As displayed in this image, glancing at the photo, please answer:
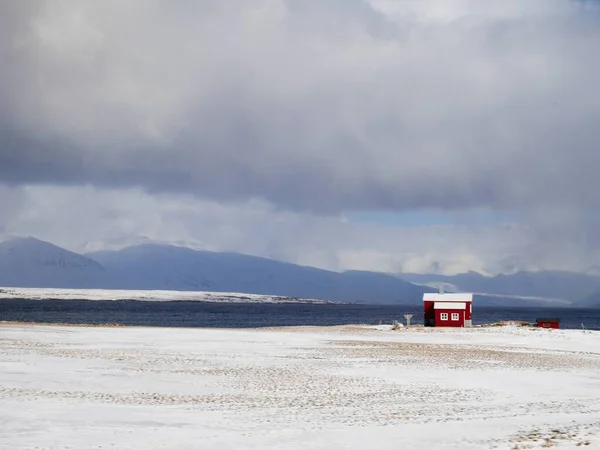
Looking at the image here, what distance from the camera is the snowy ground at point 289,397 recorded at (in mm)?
17969

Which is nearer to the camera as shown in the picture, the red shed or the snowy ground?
the snowy ground

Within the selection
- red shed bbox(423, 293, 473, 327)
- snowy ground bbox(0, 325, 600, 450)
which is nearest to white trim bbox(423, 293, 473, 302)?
red shed bbox(423, 293, 473, 327)

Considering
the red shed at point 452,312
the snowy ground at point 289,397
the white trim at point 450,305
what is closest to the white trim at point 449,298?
the red shed at point 452,312

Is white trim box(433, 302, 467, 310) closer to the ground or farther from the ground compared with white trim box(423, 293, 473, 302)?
closer to the ground

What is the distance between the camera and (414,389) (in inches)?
1101

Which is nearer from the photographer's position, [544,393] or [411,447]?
[411,447]

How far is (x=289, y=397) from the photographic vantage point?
2505 cm

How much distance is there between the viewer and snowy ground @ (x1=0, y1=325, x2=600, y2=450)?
1797cm

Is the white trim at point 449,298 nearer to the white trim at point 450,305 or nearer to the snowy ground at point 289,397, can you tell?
the white trim at point 450,305

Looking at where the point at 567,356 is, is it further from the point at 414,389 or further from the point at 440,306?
the point at 440,306

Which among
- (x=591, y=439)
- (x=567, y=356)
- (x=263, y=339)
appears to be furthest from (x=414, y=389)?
(x=263, y=339)

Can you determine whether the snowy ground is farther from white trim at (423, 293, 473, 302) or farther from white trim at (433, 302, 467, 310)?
white trim at (423, 293, 473, 302)

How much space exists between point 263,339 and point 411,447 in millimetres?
38314

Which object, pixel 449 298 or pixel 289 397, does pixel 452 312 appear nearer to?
pixel 449 298
